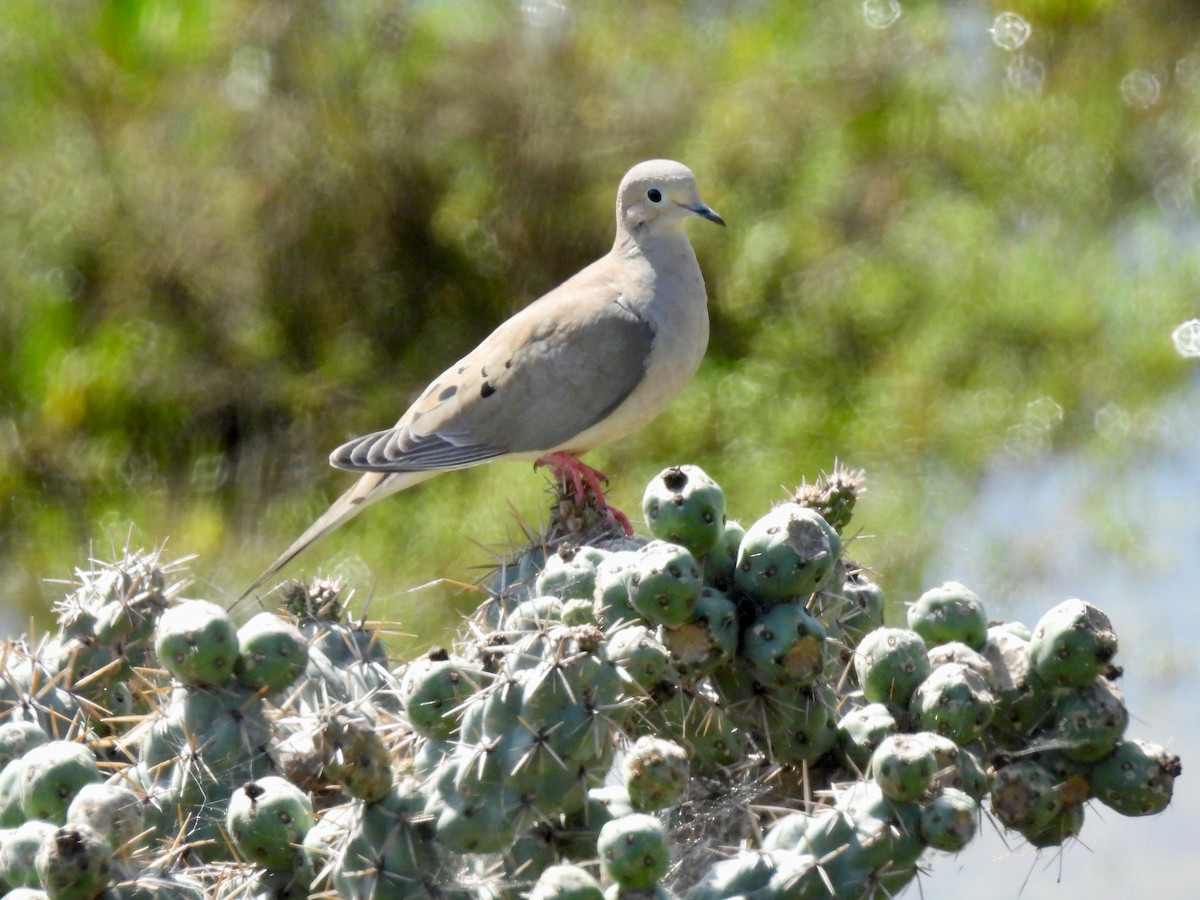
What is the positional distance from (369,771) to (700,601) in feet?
1.58

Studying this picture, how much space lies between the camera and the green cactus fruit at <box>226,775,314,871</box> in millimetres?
1646

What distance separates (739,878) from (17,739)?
0.97 meters

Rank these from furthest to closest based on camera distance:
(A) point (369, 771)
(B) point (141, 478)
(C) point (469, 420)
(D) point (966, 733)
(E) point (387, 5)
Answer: (E) point (387, 5)
(B) point (141, 478)
(C) point (469, 420)
(D) point (966, 733)
(A) point (369, 771)

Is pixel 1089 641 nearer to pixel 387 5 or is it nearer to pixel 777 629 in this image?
pixel 777 629

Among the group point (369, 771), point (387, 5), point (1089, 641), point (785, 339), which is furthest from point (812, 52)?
point (369, 771)

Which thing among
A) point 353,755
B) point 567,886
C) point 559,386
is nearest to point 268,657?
point 353,755

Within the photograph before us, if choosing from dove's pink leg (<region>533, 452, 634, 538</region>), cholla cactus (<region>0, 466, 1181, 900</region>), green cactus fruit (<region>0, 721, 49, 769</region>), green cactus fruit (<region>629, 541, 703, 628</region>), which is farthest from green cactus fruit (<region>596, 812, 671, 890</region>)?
dove's pink leg (<region>533, 452, 634, 538</region>)

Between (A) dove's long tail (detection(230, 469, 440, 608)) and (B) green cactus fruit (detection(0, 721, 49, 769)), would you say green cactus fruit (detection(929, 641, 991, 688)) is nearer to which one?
(B) green cactus fruit (detection(0, 721, 49, 769))

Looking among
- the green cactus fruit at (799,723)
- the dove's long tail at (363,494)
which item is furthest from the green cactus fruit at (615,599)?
the dove's long tail at (363,494)

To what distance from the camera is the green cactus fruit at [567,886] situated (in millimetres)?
1415

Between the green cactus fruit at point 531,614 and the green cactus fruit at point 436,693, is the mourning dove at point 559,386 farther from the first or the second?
the green cactus fruit at point 436,693

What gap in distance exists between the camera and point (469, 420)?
4.02 metres

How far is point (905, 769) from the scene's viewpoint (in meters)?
1.56

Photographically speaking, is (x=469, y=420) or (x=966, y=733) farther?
(x=469, y=420)
